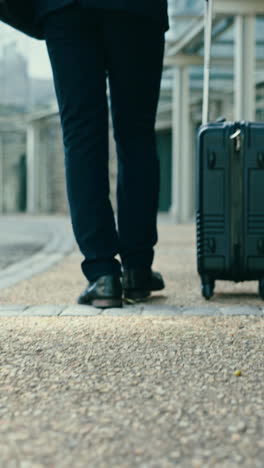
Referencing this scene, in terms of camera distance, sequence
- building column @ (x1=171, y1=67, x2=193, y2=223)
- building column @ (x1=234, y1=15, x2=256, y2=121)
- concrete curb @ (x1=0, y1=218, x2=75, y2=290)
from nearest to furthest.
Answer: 1. concrete curb @ (x1=0, y1=218, x2=75, y2=290)
2. building column @ (x1=234, y1=15, x2=256, y2=121)
3. building column @ (x1=171, y1=67, x2=193, y2=223)

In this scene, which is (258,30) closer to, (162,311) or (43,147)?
(162,311)

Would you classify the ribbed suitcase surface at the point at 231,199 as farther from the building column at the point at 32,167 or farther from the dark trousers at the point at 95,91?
the building column at the point at 32,167

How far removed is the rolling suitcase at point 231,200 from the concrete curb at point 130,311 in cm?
19

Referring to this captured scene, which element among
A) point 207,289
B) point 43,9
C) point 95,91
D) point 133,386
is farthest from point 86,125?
point 133,386

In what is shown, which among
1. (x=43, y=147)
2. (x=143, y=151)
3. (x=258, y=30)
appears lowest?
(x=43, y=147)

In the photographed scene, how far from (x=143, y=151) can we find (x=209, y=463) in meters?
1.34

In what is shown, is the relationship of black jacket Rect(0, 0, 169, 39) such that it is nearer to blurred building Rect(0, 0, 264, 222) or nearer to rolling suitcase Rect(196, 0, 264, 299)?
rolling suitcase Rect(196, 0, 264, 299)

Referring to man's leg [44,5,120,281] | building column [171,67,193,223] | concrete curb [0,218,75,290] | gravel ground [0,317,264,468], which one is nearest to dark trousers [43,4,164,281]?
man's leg [44,5,120,281]

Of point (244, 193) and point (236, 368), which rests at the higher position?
point (244, 193)

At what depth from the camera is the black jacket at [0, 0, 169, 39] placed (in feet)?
5.95

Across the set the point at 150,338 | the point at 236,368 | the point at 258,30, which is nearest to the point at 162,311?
the point at 150,338

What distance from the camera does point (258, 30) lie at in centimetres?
812

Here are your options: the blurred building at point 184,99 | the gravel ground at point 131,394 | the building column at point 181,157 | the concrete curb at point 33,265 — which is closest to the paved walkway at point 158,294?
the concrete curb at point 33,265

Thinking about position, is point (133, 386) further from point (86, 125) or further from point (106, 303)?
point (86, 125)
